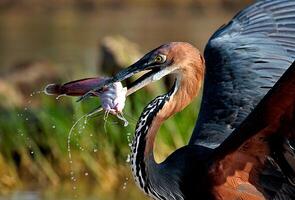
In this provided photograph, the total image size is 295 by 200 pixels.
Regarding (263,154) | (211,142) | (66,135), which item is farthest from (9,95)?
(263,154)

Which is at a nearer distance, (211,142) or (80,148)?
(211,142)

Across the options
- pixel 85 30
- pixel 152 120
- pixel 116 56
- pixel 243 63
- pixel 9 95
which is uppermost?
pixel 152 120

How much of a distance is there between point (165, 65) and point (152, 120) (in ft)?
1.03

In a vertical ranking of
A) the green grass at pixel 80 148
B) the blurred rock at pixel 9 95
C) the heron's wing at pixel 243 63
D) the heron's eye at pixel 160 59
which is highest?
the heron's eye at pixel 160 59

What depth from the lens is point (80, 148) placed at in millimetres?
10734

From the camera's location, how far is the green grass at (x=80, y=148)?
10711 mm

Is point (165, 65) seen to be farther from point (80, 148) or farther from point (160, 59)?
point (80, 148)

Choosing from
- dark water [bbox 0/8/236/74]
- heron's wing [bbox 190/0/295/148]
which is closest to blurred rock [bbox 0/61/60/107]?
dark water [bbox 0/8/236/74]

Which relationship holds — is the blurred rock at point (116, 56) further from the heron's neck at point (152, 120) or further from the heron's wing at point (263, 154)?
the heron's wing at point (263, 154)

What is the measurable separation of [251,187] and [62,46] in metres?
18.4

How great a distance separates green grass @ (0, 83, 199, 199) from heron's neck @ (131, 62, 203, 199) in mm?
3408

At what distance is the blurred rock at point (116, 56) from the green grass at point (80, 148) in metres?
2.37

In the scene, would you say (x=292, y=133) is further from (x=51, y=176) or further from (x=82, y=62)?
(x=82, y=62)

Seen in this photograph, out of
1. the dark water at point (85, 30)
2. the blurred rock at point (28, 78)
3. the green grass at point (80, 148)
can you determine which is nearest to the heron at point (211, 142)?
the green grass at point (80, 148)
